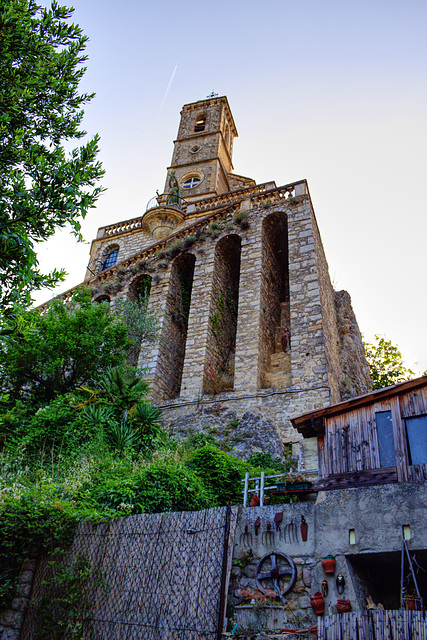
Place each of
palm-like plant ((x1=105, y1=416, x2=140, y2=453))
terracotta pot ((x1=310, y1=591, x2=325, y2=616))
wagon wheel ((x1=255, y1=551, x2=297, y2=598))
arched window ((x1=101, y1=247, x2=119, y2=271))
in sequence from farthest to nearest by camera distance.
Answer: arched window ((x1=101, y1=247, x2=119, y2=271)) → palm-like plant ((x1=105, y1=416, x2=140, y2=453)) → wagon wheel ((x1=255, y1=551, x2=297, y2=598)) → terracotta pot ((x1=310, y1=591, x2=325, y2=616))

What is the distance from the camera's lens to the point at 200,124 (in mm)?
29891

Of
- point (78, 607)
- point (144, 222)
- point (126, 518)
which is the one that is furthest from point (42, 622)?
point (144, 222)

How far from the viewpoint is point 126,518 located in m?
7.00

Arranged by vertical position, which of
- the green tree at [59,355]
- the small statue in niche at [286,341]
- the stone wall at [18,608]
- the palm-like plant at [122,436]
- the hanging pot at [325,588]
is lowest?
the stone wall at [18,608]

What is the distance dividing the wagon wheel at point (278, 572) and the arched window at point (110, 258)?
60.6 feet

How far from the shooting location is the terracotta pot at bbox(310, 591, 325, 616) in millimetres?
5977

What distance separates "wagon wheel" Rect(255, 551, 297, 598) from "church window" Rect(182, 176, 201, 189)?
21.6 m

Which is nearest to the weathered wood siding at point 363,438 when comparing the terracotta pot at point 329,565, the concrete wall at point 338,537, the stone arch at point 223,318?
the concrete wall at point 338,537

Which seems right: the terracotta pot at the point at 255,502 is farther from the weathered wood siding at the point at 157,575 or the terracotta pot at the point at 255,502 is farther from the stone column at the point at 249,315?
the stone column at the point at 249,315

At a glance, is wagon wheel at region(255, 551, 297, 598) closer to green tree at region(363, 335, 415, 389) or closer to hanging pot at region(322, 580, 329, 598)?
hanging pot at region(322, 580, 329, 598)

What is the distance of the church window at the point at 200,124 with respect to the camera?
97.3 ft

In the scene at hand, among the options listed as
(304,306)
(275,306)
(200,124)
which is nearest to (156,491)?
(304,306)

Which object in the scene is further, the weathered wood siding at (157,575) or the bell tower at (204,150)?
the bell tower at (204,150)

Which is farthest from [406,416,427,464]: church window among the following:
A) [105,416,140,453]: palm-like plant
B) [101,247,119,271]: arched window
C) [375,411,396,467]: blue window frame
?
[101,247,119,271]: arched window
